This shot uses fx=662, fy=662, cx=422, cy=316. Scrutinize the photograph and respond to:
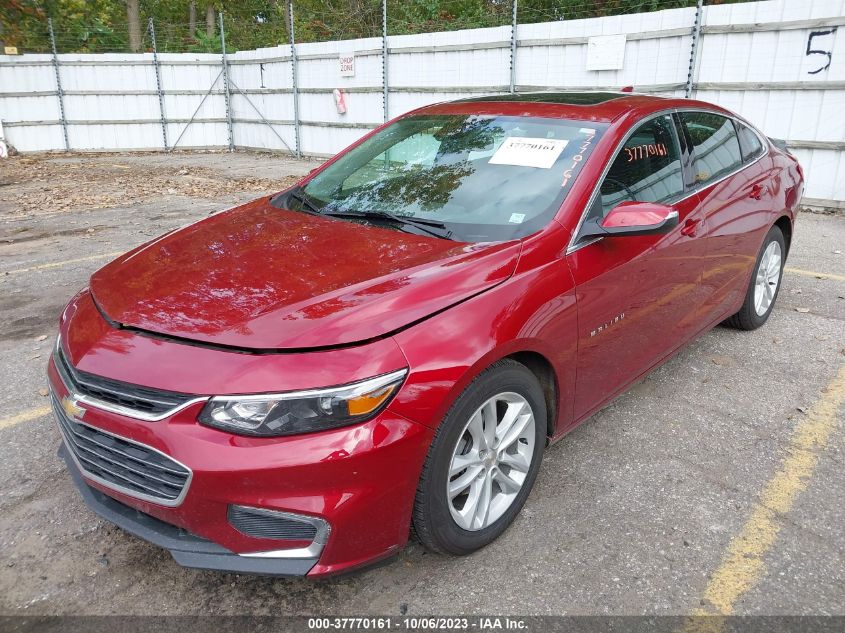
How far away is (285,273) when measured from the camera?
253 centimetres

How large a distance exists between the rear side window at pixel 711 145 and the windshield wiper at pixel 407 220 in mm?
1646

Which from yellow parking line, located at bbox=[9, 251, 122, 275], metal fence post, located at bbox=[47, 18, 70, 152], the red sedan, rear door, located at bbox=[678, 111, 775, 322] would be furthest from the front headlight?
metal fence post, located at bbox=[47, 18, 70, 152]

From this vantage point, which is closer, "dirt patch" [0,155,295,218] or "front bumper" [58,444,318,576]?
"front bumper" [58,444,318,576]

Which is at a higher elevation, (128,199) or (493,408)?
(493,408)

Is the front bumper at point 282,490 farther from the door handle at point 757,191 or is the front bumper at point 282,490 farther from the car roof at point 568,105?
the door handle at point 757,191

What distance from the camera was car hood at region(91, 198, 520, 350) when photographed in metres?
2.15

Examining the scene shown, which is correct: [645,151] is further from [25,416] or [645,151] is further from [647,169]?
[25,416]

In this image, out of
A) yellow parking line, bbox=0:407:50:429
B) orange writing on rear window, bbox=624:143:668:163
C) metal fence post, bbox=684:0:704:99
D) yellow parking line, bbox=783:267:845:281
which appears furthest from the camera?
metal fence post, bbox=684:0:704:99

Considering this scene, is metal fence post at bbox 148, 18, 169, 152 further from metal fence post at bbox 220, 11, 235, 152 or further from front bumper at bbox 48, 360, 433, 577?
front bumper at bbox 48, 360, 433, 577

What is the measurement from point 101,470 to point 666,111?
10.5 ft

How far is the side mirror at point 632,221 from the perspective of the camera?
2.78 meters

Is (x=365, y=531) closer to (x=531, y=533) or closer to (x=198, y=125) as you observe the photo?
(x=531, y=533)

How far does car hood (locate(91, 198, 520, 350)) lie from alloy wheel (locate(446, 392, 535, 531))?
0.48m

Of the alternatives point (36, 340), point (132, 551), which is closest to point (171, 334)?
point (132, 551)
